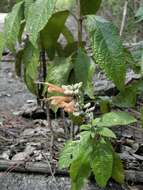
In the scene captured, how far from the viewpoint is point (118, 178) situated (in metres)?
1.82

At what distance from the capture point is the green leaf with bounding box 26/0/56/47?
5.64 feet

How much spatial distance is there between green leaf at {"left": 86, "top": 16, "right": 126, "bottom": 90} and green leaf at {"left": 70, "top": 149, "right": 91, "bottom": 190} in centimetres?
26

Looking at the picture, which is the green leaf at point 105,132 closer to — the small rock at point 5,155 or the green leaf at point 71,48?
the green leaf at point 71,48

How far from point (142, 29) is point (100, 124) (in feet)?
11.5

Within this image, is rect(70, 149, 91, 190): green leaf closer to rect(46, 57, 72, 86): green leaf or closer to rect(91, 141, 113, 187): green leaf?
rect(91, 141, 113, 187): green leaf

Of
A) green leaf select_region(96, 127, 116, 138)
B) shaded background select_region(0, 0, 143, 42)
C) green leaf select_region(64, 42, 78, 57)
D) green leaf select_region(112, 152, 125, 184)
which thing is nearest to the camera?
green leaf select_region(96, 127, 116, 138)

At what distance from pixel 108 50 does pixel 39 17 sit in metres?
0.25

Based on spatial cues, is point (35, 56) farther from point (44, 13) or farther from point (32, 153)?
point (32, 153)

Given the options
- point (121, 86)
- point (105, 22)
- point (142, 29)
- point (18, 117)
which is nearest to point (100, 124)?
point (121, 86)

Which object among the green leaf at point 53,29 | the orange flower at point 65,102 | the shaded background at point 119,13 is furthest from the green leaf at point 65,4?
the shaded background at point 119,13

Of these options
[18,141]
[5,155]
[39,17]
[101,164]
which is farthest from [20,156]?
[39,17]

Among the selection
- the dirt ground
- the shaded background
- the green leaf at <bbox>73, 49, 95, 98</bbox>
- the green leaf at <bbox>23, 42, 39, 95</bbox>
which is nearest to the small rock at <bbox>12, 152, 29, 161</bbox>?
the dirt ground

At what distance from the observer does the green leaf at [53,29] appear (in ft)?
6.21

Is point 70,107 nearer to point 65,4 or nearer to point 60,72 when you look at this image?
point 60,72
